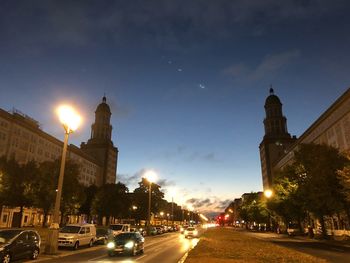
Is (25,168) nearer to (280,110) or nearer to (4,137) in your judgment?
(4,137)

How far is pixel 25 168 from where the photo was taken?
211 ft

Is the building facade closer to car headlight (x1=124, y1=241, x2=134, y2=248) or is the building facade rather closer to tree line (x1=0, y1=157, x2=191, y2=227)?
tree line (x1=0, y1=157, x2=191, y2=227)

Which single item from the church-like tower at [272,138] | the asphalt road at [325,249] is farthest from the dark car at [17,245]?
the church-like tower at [272,138]

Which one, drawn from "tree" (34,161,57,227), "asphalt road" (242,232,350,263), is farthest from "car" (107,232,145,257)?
"tree" (34,161,57,227)

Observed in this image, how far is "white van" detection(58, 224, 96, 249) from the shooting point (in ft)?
92.2

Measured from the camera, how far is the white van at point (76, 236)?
28094 mm

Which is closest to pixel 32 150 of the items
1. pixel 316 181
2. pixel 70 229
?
pixel 70 229

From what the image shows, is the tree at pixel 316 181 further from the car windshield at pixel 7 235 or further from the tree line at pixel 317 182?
the car windshield at pixel 7 235

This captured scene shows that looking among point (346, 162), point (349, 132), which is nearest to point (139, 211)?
point (349, 132)

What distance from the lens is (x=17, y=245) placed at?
62.0ft

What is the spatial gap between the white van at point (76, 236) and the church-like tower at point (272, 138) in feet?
442

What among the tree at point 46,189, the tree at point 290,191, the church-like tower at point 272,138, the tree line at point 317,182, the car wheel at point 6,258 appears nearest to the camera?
the car wheel at point 6,258

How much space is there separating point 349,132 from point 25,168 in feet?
193

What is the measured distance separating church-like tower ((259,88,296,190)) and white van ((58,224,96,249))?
135m
